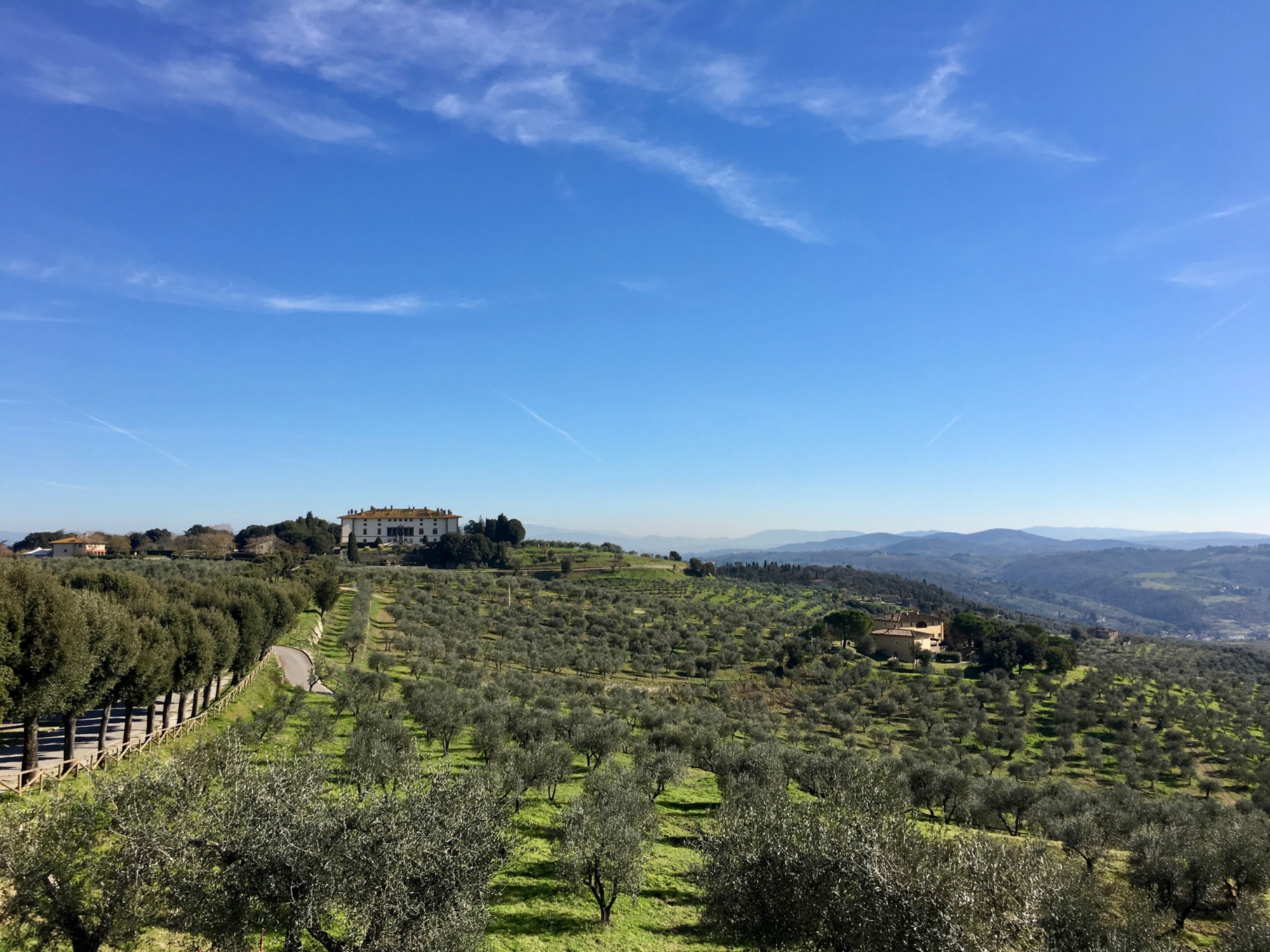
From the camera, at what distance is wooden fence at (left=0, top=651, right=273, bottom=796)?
2323 centimetres

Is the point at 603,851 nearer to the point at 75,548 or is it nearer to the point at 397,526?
the point at 75,548

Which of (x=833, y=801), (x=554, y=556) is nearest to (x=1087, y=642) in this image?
(x=554, y=556)

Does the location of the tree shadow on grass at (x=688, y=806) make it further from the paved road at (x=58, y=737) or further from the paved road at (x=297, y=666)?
the paved road at (x=297, y=666)

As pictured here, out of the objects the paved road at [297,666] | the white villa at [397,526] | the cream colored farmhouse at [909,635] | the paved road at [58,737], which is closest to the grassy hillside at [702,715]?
the paved road at [297,666]

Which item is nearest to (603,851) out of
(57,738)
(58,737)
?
(57,738)

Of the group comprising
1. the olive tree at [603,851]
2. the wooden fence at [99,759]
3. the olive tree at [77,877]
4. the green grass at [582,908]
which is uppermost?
the olive tree at [77,877]

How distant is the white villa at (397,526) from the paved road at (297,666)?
111210 mm

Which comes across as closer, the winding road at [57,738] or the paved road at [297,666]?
the winding road at [57,738]

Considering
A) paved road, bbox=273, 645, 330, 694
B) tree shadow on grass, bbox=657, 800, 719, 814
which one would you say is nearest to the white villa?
paved road, bbox=273, 645, 330, 694

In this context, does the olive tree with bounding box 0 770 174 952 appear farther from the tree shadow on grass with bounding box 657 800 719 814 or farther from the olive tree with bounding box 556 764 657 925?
the tree shadow on grass with bounding box 657 800 719 814

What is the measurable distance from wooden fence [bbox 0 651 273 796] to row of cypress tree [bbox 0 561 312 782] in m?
0.55

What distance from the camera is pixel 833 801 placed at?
75.4 ft

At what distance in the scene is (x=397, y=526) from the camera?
182 metres

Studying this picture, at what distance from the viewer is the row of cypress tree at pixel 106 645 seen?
83.5ft
